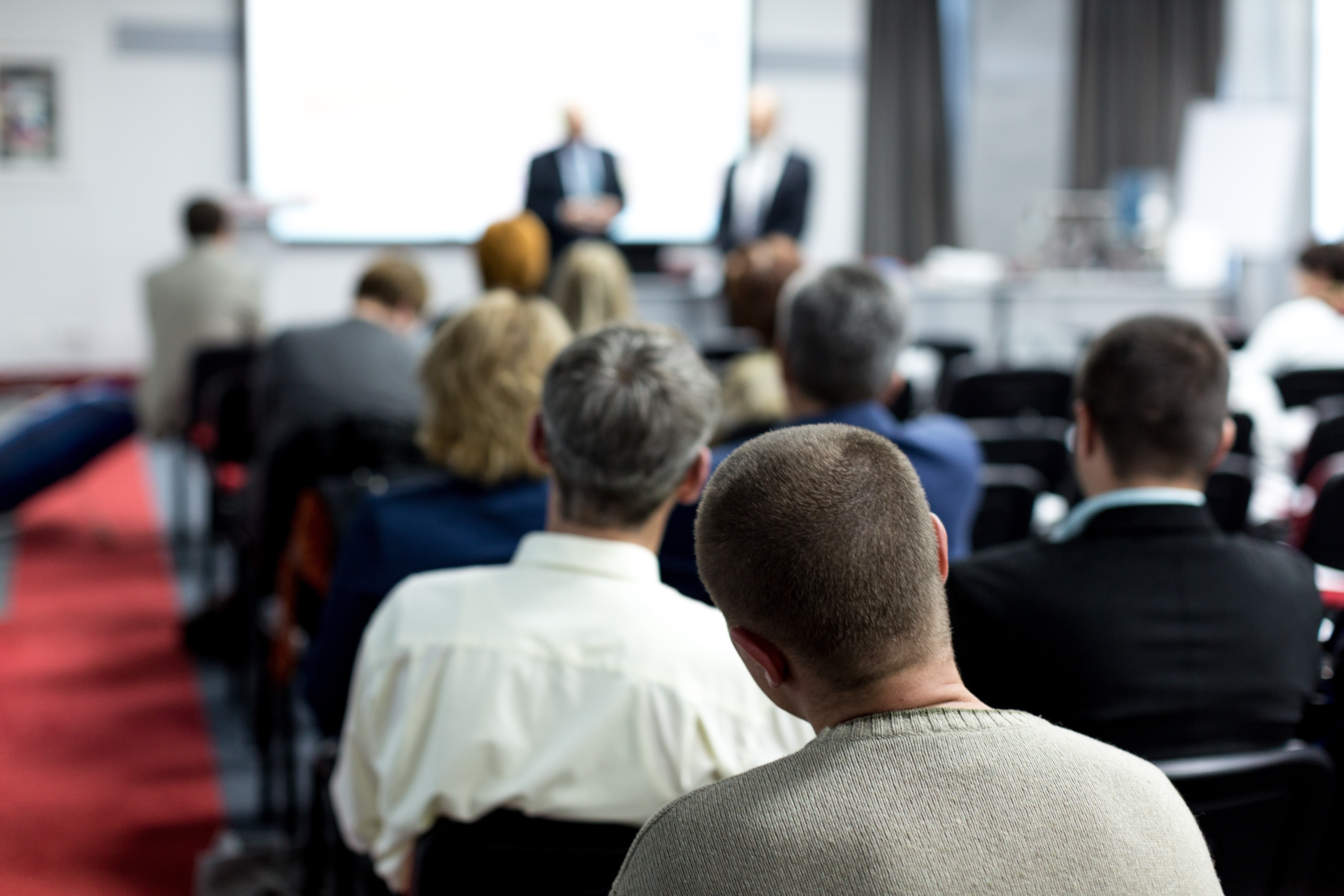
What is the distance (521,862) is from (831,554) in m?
0.75

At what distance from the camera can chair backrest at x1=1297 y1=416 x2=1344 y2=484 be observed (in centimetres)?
344

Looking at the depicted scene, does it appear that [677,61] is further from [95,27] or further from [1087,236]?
[95,27]

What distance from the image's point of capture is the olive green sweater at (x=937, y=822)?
729 mm

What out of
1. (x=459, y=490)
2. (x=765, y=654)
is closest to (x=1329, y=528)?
(x=459, y=490)

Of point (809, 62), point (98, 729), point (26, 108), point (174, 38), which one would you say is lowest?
point (98, 729)

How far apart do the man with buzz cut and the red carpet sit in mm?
2186

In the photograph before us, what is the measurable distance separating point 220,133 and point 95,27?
0.97 m

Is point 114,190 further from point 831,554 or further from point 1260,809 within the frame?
point 831,554

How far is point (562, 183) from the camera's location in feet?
23.7

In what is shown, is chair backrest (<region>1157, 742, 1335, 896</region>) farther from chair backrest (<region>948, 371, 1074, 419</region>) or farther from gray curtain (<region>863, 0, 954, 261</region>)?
gray curtain (<region>863, 0, 954, 261</region>)

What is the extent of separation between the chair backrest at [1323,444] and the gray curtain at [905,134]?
6.52 metres

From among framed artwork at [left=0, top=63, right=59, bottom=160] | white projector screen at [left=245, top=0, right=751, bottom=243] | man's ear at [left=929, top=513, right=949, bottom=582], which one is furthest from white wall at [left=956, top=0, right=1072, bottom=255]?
man's ear at [left=929, top=513, right=949, bottom=582]

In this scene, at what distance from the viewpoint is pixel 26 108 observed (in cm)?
808

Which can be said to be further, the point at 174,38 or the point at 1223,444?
the point at 174,38
